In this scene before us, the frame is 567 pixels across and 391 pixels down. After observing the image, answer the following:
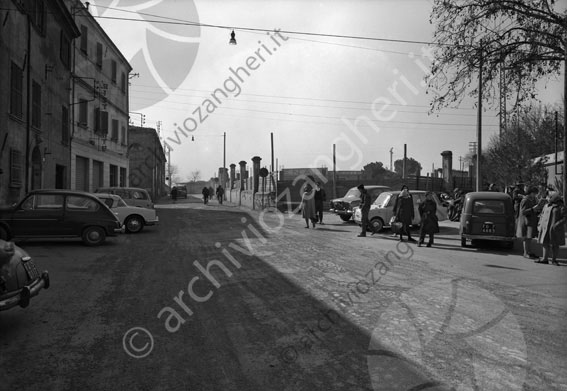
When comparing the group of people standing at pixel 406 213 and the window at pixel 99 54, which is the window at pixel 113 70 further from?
the group of people standing at pixel 406 213

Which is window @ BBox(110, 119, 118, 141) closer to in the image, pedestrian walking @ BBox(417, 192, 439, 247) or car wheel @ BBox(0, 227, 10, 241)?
car wheel @ BBox(0, 227, 10, 241)

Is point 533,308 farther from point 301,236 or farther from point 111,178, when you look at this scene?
point 111,178

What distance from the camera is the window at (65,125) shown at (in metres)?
21.0

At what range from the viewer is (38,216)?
454 inches

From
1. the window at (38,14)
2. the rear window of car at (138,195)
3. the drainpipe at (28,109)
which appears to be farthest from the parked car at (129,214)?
the window at (38,14)

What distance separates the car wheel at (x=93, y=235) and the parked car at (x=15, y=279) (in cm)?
691

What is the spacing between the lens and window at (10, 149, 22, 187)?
48.9 feet

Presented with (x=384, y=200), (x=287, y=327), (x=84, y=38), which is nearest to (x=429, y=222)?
(x=384, y=200)

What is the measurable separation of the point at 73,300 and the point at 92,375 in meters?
2.75

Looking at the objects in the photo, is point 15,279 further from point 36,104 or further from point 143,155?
point 143,155

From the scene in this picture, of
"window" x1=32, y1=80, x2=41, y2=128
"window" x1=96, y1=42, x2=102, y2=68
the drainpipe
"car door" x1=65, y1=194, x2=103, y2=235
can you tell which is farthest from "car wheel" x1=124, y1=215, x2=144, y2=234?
"window" x1=96, y1=42, x2=102, y2=68

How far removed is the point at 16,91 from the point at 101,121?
12169 millimetres

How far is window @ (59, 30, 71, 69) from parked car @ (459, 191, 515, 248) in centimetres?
1875

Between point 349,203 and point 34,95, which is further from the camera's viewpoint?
point 349,203
